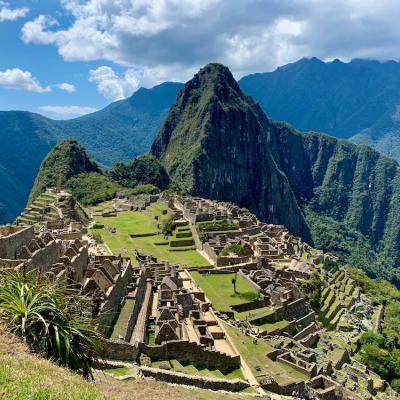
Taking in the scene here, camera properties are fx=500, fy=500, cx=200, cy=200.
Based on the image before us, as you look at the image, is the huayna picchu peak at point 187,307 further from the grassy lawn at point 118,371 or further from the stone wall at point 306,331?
the stone wall at point 306,331

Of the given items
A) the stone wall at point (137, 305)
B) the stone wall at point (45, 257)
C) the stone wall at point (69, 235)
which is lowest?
the stone wall at point (137, 305)

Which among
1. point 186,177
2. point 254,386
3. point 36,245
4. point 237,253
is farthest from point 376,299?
point 186,177

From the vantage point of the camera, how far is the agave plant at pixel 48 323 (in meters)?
11.9

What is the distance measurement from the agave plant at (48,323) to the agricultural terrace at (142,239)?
79.6 feet

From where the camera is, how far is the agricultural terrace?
44844 millimetres

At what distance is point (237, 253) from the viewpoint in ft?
154

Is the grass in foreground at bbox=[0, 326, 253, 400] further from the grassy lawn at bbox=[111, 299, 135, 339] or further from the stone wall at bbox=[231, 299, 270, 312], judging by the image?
the stone wall at bbox=[231, 299, 270, 312]

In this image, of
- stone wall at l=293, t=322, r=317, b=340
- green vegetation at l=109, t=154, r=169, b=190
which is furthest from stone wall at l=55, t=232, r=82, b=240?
green vegetation at l=109, t=154, r=169, b=190

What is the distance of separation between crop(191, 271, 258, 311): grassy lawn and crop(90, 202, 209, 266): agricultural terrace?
16.2 feet

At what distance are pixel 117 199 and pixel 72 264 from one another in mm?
65389

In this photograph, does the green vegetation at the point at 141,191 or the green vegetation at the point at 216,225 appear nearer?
→ the green vegetation at the point at 216,225

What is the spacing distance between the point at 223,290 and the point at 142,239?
18494mm

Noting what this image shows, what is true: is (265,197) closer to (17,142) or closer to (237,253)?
(17,142)

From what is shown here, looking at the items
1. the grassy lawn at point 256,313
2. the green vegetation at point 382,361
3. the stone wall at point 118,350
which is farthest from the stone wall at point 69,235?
the green vegetation at point 382,361
